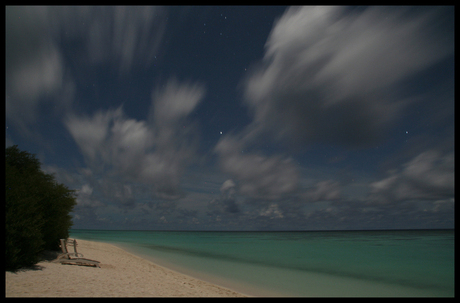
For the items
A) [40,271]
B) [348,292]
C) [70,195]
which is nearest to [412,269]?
[348,292]

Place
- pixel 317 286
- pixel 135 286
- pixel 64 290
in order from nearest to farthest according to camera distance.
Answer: pixel 64 290, pixel 135 286, pixel 317 286

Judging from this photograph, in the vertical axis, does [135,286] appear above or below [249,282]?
above

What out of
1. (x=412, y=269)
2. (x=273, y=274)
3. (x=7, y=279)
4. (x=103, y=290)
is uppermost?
(x=7, y=279)

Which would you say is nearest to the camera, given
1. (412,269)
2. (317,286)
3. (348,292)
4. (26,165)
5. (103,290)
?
(103,290)

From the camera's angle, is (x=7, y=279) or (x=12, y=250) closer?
(x=7, y=279)

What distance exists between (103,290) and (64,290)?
1.52 m

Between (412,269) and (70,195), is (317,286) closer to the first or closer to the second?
(412,269)

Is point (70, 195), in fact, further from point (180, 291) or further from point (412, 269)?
point (412, 269)

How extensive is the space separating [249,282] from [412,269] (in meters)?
20.9

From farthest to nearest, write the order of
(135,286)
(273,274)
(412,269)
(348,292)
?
(412,269) < (273,274) < (348,292) < (135,286)

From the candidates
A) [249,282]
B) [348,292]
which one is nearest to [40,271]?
[249,282]

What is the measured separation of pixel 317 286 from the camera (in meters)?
16.5

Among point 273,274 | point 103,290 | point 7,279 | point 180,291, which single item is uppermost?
point 7,279

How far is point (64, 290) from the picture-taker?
9570 mm
